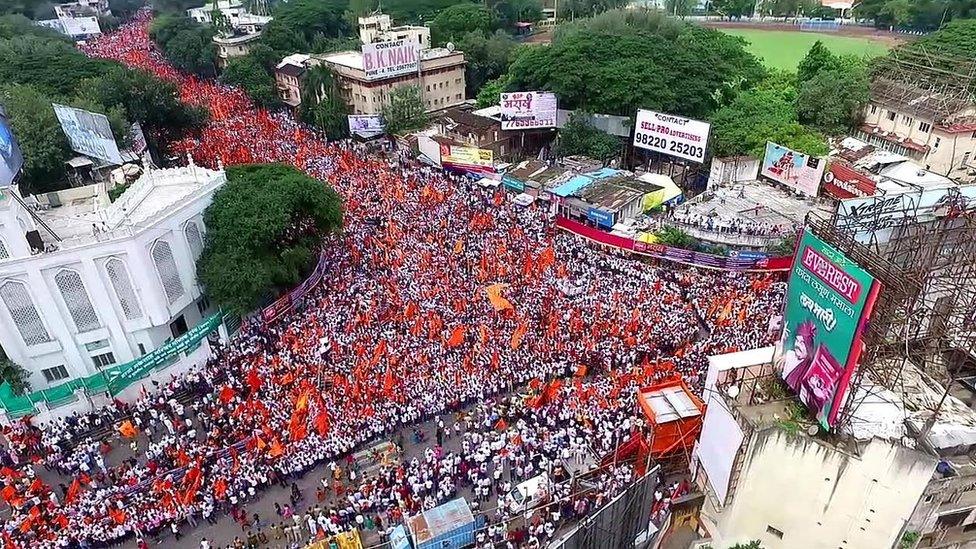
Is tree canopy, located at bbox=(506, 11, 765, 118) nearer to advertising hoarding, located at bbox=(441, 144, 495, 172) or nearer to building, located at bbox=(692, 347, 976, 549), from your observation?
advertising hoarding, located at bbox=(441, 144, 495, 172)

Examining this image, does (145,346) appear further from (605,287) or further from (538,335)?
(605,287)

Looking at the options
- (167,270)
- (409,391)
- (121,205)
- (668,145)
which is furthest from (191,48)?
(409,391)

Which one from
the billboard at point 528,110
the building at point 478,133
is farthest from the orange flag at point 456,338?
the billboard at point 528,110

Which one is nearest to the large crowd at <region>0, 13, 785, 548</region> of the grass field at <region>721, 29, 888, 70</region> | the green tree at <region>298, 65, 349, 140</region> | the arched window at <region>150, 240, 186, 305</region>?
the arched window at <region>150, 240, 186, 305</region>

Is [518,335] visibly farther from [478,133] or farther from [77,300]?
[478,133]

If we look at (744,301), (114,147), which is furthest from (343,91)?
(744,301)
